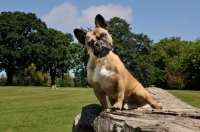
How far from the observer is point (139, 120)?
155 inches

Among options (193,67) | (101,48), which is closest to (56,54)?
(193,67)

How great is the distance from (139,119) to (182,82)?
39712 millimetres

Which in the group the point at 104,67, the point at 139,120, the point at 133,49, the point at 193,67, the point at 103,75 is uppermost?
the point at 133,49

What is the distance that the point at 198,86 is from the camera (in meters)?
47.0

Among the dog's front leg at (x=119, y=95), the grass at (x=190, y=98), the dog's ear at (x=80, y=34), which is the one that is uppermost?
the dog's ear at (x=80, y=34)

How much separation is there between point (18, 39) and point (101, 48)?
41784 mm

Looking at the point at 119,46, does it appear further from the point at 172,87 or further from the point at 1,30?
the point at 1,30

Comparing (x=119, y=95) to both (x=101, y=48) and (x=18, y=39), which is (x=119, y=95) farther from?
(x=18, y=39)

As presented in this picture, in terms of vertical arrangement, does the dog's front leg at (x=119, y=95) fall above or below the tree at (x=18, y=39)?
below

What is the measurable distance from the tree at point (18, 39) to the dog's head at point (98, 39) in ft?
132

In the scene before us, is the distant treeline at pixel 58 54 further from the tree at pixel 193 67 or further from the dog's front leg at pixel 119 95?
the dog's front leg at pixel 119 95

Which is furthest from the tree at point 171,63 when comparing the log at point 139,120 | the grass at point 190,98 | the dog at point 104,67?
the dog at point 104,67

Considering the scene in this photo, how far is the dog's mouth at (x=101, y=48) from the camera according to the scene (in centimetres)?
411

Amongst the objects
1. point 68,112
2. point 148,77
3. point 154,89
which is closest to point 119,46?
point 148,77
